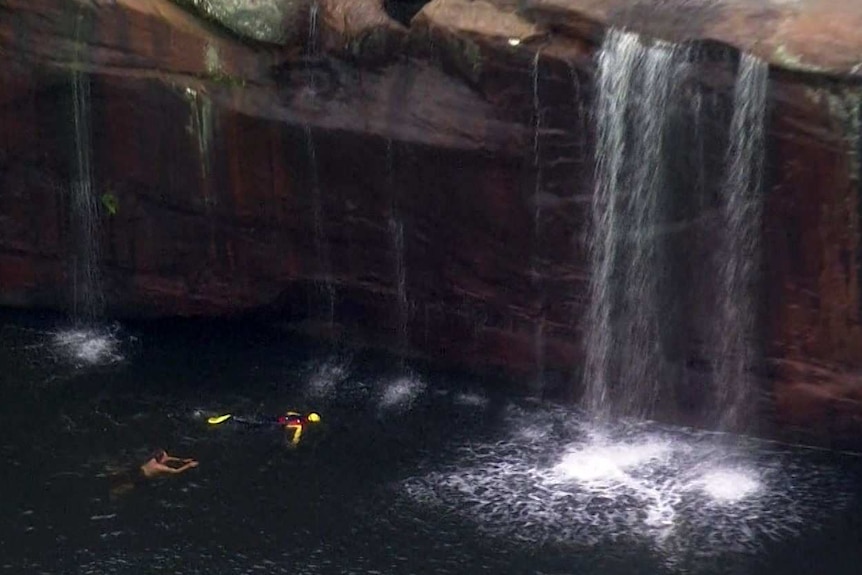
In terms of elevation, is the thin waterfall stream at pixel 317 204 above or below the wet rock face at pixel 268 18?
below

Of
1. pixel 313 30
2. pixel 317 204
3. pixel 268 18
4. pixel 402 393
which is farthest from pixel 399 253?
pixel 268 18

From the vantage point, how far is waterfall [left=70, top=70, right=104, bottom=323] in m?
12.4

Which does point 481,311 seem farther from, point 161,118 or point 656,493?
point 161,118

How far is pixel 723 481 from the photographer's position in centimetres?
1017

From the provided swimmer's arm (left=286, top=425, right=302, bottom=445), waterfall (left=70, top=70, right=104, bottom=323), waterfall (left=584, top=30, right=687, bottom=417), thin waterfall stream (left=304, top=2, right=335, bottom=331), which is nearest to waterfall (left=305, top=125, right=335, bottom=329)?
thin waterfall stream (left=304, top=2, right=335, bottom=331)

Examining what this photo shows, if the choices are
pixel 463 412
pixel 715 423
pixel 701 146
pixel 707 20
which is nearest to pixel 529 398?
pixel 463 412

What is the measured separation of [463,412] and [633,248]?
1.91 meters

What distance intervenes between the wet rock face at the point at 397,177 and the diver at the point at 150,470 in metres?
2.42

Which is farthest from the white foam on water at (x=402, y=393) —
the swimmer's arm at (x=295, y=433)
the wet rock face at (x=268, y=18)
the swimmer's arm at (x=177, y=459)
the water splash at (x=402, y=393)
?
the wet rock face at (x=268, y=18)

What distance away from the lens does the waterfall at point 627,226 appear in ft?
34.4

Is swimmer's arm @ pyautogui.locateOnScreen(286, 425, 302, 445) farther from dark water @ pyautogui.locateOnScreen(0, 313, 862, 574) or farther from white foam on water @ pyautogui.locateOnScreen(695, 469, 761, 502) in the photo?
white foam on water @ pyautogui.locateOnScreen(695, 469, 761, 502)

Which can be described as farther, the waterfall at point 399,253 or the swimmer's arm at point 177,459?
the waterfall at point 399,253

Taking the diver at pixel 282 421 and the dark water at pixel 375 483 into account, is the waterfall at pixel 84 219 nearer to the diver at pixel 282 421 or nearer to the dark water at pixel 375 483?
the dark water at pixel 375 483

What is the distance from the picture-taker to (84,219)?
507 inches
